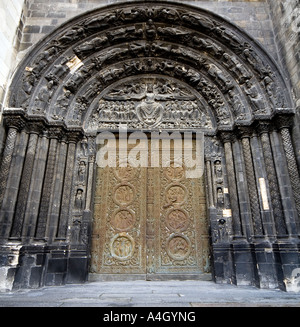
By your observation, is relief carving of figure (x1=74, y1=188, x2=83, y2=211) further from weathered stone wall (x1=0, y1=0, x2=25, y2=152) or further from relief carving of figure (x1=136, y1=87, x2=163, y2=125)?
relief carving of figure (x1=136, y1=87, x2=163, y2=125)

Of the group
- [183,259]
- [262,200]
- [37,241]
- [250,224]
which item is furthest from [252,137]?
[37,241]

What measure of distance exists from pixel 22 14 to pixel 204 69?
5698 mm

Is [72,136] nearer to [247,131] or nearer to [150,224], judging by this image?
[150,224]

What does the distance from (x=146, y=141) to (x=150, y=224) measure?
2.53 metres

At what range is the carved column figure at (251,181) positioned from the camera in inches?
234

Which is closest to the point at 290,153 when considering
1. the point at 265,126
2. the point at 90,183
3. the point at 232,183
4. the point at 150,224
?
the point at 265,126

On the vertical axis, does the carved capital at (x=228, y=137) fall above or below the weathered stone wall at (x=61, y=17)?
below

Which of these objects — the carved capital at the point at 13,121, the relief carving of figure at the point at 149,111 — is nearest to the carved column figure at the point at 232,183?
the relief carving of figure at the point at 149,111

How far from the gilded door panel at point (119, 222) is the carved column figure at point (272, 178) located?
3.39m

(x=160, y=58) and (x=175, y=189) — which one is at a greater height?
(x=160, y=58)

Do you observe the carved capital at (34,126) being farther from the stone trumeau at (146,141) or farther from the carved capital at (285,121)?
the carved capital at (285,121)

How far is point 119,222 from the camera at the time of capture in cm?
691

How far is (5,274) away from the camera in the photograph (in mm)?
5066
